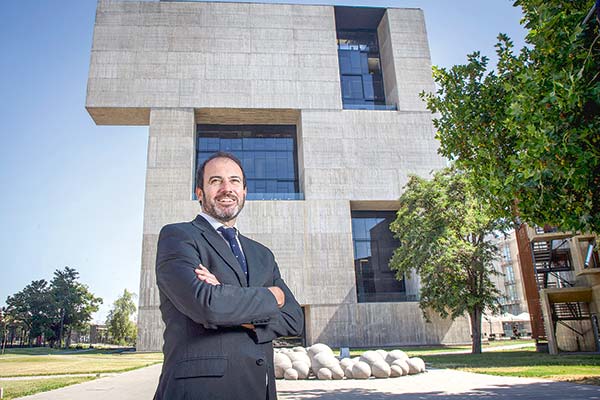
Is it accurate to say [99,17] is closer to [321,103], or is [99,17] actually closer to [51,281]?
[321,103]

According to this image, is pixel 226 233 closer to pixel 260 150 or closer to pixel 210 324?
pixel 210 324

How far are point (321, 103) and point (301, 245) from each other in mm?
12754

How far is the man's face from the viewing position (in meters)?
2.41

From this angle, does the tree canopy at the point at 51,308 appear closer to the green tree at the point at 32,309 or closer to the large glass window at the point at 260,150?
the green tree at the point at 32,309

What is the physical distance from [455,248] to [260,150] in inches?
891

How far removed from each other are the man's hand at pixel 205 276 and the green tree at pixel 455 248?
2001cm

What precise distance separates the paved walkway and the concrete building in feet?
71.6

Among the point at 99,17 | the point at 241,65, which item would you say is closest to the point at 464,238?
the point at 241,65

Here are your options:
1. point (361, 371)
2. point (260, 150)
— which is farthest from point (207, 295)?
point (260, 150)

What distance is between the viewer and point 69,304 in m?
54.8

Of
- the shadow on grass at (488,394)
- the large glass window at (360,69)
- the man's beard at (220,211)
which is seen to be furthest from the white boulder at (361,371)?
the large glass window at (360,69)

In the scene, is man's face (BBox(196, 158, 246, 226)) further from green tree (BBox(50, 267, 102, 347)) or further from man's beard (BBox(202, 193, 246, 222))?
green tree (BBox(50, 267, 102, 347))

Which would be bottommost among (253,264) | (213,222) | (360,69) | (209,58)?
(253,264)

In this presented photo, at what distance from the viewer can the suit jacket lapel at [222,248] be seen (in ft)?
7.47
